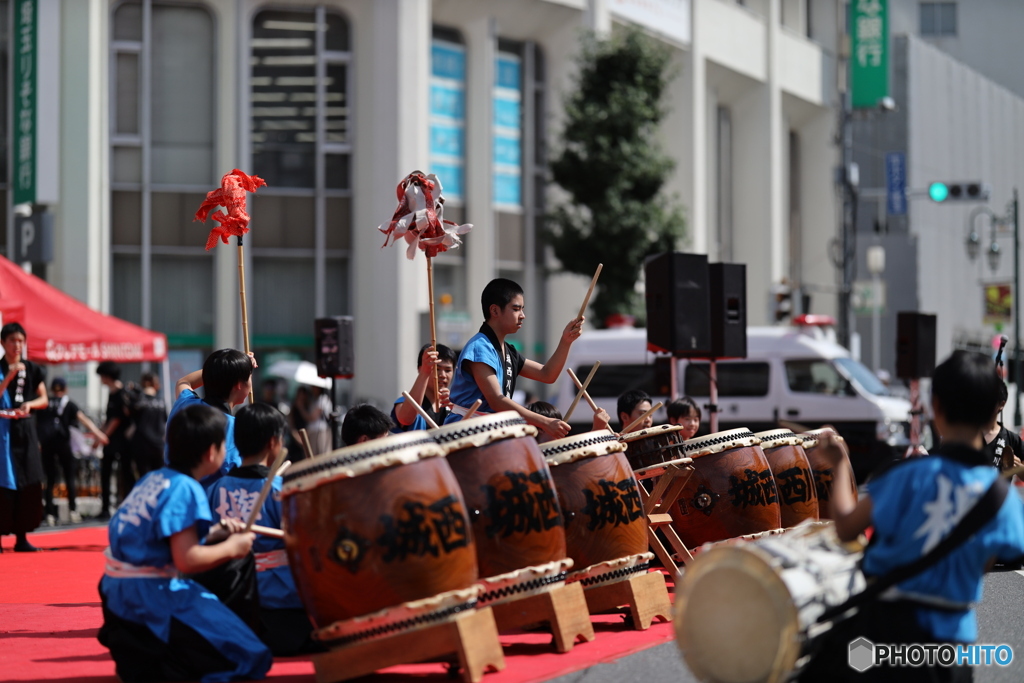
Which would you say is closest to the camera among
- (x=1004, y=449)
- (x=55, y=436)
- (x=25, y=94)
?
(x=1004, y=449)

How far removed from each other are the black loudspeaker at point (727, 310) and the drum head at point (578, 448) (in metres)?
6.55

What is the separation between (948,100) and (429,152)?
85.1 ft

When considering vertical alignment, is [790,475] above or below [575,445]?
below

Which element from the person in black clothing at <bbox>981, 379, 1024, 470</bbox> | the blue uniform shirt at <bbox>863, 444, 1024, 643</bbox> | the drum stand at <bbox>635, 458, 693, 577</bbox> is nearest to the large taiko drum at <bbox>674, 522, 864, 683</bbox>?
the blue uniform shirt at <bbox>863, 444, 1024, 643</bbox>

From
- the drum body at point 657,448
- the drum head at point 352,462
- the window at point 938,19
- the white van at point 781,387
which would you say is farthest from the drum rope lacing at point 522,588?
the window at point 938,19

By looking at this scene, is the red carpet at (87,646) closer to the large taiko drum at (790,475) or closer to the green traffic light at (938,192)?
the large taiko drum at (790,475)

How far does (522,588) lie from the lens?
5785 mm

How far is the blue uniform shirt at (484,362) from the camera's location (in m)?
6.74

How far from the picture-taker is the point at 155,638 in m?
5.38

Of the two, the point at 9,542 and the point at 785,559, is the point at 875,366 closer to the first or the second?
the point at 9,542

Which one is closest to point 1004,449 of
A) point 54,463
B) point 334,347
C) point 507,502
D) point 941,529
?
point 507,502

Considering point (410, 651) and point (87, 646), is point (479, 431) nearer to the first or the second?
point (410, 651)

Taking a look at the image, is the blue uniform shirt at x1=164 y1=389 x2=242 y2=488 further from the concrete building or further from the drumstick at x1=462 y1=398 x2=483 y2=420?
the concrete building

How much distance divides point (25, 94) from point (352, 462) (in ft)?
60.9
